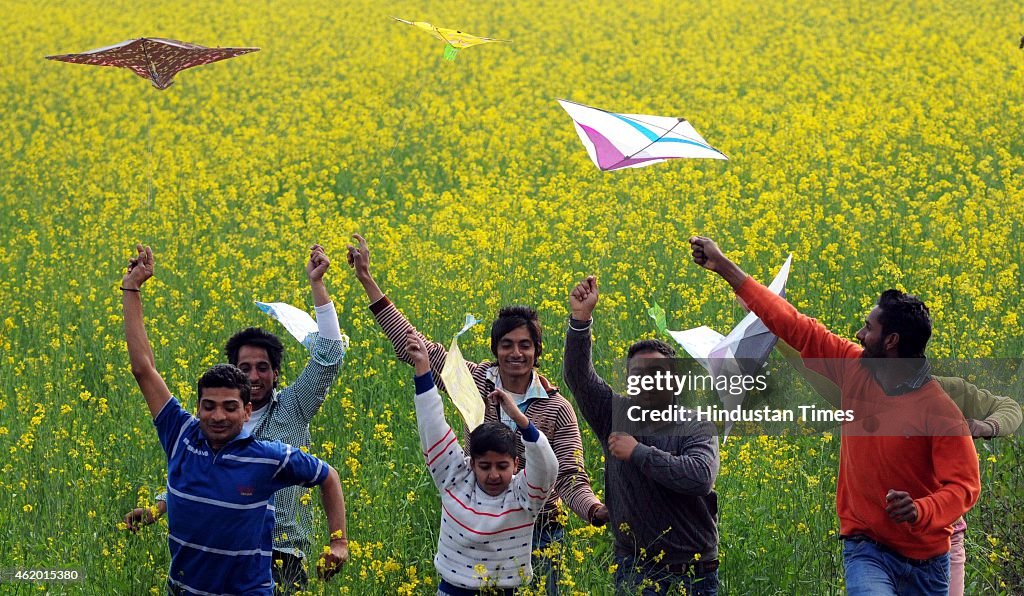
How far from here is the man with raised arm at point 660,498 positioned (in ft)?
12.8

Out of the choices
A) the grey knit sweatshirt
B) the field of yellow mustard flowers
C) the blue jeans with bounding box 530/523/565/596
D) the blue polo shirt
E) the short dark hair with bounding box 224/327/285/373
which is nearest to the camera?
the blue polo shirt

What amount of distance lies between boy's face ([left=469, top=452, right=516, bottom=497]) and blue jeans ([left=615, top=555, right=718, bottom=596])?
1.64 ft

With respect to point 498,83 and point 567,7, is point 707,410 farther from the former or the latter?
point 567,7

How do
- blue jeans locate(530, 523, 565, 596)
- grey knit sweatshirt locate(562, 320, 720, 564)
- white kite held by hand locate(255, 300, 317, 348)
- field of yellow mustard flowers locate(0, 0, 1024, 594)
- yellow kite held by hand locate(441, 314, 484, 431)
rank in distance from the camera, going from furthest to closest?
field of yellow mustard flowers locate(0, 0, 1024, 594) → white kite held by hand locate(255, 300, 317, 348) → blue jeans locate(530, 523, 565, 596) → grey knit sweatshirt locate(562, 320, 720, 564) → yellow kite held by hand locate(441, 314, 484, 431)

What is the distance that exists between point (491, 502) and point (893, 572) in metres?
1.23

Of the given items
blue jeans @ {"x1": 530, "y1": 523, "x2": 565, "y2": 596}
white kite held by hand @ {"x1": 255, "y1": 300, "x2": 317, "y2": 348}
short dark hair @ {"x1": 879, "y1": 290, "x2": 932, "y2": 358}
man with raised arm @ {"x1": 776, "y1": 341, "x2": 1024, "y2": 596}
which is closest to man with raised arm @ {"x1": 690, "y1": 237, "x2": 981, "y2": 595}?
short dark hair @ {"x1": 879, "y1": 290, "x2": 932, "y2": 358}

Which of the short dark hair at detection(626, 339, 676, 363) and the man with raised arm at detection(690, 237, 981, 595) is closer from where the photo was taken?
the man with raised arm at detection(690, 237, 981, 595)

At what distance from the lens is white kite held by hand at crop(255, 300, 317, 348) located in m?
4.72

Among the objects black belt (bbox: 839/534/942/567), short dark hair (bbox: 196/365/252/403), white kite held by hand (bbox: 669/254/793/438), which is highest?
white kite held by hand (bbox: 669/254/793/438)

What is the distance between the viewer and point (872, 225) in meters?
9.54

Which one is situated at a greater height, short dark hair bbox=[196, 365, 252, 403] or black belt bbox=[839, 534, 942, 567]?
short dark hair bbox=[196, 365, 252, 403]

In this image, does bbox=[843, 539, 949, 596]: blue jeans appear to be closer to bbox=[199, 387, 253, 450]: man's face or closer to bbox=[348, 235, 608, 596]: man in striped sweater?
bbox=[348, 235, 608, 596]: man in striped sweater

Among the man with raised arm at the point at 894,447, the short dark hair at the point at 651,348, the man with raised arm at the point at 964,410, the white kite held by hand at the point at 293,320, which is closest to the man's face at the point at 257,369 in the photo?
the white kite held by hand at the point at 293,320

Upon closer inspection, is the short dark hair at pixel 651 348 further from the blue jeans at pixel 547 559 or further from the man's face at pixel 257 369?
the man's face at pixel 257 369
